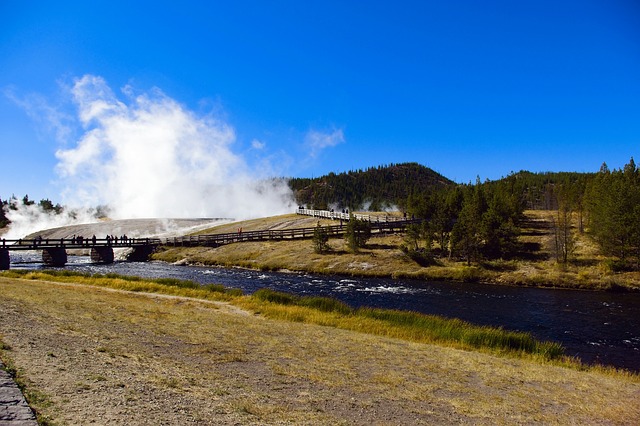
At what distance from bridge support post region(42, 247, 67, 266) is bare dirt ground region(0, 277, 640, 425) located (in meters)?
58.9

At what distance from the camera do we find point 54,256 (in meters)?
69.6

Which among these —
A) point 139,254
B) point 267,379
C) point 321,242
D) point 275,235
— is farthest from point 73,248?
point 267,379

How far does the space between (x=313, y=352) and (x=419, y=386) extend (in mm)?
4719

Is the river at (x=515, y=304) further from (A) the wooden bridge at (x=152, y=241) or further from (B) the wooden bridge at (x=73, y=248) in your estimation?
(B) the wooden bridge at (x=73, y=248)

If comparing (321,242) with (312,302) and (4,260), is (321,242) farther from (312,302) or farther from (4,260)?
(4,260)

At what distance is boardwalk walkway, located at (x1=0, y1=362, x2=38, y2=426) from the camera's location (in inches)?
261

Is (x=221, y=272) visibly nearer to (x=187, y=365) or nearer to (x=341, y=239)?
(x=341, y=239)

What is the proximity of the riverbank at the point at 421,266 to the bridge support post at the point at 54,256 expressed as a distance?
16.5 meters

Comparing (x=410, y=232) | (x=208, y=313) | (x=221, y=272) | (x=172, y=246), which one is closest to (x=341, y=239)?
(x=410, y=232)

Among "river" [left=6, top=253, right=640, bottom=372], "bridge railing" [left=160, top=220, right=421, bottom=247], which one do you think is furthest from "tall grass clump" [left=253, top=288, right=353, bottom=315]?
"bridge railing" [left=160, top=220, right=421, bottom=247]

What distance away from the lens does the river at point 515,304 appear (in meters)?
23.8

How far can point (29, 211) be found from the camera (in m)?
158

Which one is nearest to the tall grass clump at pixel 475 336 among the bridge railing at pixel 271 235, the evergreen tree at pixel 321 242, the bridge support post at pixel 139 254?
the evergreen tree at pixel 321 242

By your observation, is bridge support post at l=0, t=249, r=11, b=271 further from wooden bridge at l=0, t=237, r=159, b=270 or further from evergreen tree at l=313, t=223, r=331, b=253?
evergreen tree at l=313, t=223, r=331, b=253
